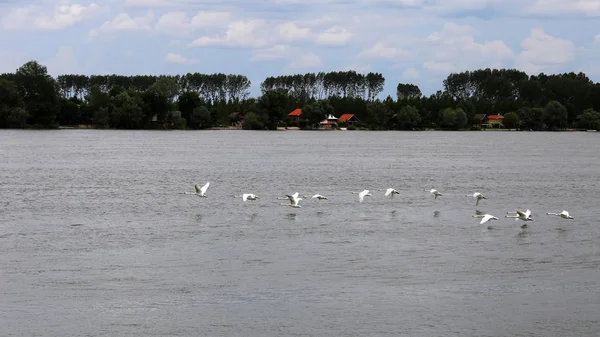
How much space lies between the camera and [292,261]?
980 inches

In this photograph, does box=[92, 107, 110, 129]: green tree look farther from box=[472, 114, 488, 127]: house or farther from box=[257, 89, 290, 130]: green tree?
box=[472, 114, 488, 127]: house

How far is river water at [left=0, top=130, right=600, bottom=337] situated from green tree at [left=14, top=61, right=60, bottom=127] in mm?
78434

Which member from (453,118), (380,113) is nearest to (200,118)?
(380,113)

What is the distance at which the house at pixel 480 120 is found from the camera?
172 meters

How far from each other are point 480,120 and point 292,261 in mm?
154534

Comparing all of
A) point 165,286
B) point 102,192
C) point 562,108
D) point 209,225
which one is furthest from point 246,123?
point 165,286

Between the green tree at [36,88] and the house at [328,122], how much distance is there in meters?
55.4

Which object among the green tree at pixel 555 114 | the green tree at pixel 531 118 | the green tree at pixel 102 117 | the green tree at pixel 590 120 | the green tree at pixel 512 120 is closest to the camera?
the green tree at pixel 102 117

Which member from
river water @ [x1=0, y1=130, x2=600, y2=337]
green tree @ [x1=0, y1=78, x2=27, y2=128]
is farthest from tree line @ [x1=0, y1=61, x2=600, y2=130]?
river water @ [x1=0, y1=130, x2=600, y2=337]

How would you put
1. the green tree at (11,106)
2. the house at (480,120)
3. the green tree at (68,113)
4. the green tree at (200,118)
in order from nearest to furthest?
the green tree at (11,106) → the green tree at (68,113) → the green tree at (200,118) → the house at (480,120)

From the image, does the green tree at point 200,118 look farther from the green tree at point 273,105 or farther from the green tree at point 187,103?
the green tree at point 273,105

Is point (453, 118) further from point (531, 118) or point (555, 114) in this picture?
point (555, 114)

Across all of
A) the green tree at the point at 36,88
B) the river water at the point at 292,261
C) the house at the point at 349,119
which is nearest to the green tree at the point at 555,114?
the house at the point at 349,119

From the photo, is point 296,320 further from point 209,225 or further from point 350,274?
point 209,225
